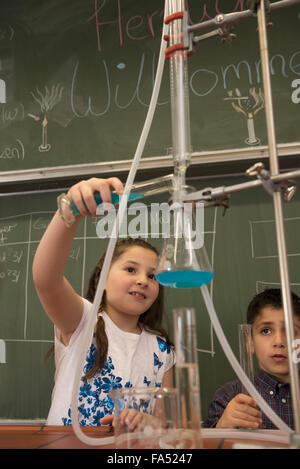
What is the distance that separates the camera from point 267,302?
4.14 feet

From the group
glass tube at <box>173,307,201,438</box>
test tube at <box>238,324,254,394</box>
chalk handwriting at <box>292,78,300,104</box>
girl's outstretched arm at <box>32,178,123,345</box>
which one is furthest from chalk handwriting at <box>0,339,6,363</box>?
chalk handwriting at <box>292,78,300,104</box>

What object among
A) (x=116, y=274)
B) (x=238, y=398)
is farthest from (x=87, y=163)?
(x=238, y=398)

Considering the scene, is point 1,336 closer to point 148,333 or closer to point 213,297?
point 148,333

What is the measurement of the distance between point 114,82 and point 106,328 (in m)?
0.94

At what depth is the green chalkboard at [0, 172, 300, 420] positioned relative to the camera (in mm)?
1420

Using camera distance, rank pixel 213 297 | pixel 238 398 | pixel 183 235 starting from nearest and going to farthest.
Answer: pixel 183 235
pixel 238 398
pixel 213 297

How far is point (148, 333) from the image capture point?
4.41 ft

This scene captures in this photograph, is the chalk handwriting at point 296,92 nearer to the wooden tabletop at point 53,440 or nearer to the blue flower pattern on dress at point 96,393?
the blue flower pattern on dress at point 96,393

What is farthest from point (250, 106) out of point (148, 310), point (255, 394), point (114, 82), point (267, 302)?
point (255, 394)

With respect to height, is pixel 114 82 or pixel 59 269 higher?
pixel 114 82

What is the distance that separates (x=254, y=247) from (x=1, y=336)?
0.98 m

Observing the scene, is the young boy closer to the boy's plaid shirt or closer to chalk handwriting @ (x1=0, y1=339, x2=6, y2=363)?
the boy's plaid shirt

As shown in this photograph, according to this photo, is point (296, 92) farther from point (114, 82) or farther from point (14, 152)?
point (14, 152)

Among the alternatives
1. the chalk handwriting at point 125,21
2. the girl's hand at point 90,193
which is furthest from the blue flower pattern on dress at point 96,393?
the chalk handwriting at point 125,21
